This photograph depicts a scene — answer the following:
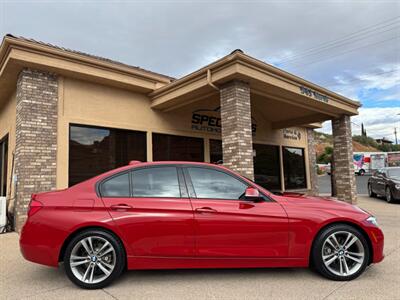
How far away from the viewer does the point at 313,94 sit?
912 centimetres

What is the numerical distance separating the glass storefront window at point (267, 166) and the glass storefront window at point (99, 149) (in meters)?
5.45

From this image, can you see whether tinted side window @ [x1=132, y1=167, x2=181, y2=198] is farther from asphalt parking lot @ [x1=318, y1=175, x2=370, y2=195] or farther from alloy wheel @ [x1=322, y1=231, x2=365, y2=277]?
asphalt parking lot @ [x1=318, y1=175, x2=370, y2=195]

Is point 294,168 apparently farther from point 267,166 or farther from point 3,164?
point 3,164

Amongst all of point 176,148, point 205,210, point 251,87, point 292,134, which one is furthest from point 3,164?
point 292,134

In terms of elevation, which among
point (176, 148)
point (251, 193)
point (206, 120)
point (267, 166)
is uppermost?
point (206, 120)

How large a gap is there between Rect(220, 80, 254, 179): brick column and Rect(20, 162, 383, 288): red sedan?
3228mm

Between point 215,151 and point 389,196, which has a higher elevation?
point 215,151

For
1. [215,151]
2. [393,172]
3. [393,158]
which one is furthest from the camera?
[393,158]

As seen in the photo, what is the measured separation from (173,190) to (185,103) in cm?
543

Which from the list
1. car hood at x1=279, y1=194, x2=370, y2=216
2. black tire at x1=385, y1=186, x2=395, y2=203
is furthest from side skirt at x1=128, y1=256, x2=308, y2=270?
black tire at x1=385, y1=186, x2=395, y2=203

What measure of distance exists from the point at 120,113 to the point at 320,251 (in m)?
6.59

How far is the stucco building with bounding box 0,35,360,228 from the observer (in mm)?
6891

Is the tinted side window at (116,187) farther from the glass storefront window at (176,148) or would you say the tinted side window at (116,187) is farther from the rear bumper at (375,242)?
the glass storefront window at (176,148)

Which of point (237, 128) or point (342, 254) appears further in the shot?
point (237, 128)
